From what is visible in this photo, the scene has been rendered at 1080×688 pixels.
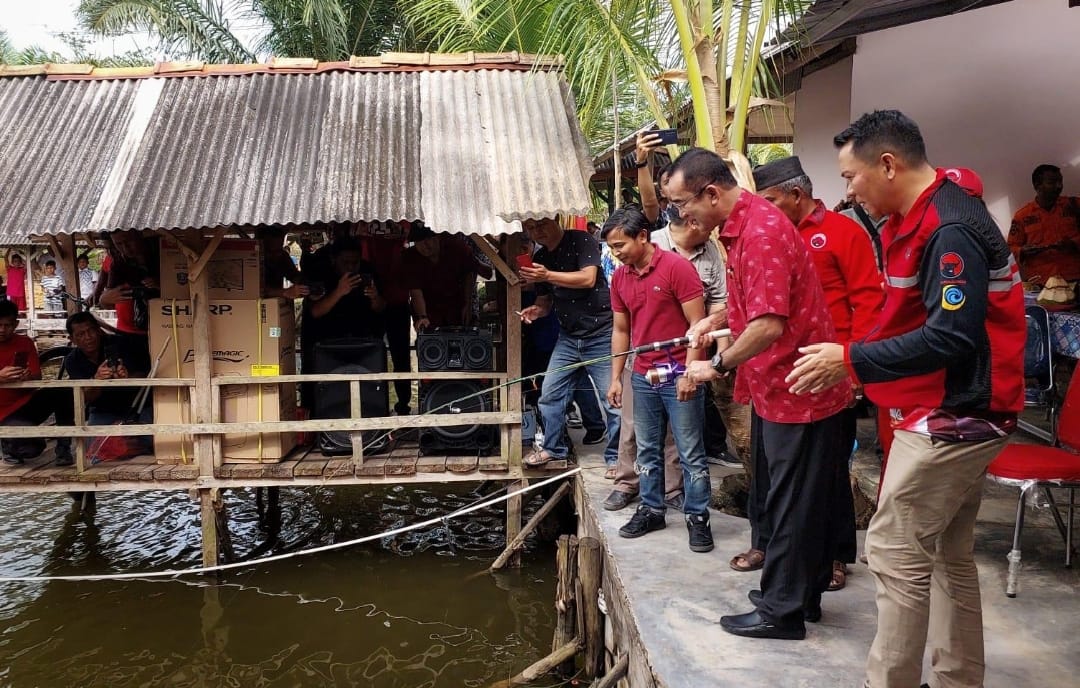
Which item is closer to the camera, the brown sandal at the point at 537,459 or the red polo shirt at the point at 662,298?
the red polo shirt at the point at 662,298

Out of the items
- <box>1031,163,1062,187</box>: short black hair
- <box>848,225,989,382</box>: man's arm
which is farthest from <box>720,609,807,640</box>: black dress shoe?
<box>1031,163,1062,187</box>: short black hair

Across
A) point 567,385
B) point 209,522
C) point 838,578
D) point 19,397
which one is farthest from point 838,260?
point 19,397

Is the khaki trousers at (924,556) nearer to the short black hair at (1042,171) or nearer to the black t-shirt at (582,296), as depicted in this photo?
the black t-shirt at (582,296)

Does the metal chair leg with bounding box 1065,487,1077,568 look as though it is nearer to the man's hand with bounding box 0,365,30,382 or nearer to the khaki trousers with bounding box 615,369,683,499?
the khaki trousers with bounding box 615,369,683,499

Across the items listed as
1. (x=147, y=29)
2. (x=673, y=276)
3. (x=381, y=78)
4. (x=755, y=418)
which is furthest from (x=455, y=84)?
(x=147, y=29)

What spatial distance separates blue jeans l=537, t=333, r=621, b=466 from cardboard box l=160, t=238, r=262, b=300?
234 cm

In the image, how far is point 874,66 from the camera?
7168 mm

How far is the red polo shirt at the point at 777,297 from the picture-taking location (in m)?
3.12

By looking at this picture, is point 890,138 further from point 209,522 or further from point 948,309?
point 209,522

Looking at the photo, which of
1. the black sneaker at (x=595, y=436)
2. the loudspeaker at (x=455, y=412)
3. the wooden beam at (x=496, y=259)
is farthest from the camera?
the black sneaker at (x=595, y=436)

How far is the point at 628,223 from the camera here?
455cm

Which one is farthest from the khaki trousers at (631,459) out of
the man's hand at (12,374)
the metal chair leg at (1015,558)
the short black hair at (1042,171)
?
the man's hand at (12,374)

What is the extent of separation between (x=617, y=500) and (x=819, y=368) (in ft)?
9.42

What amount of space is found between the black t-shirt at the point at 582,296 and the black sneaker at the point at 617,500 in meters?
1.18
